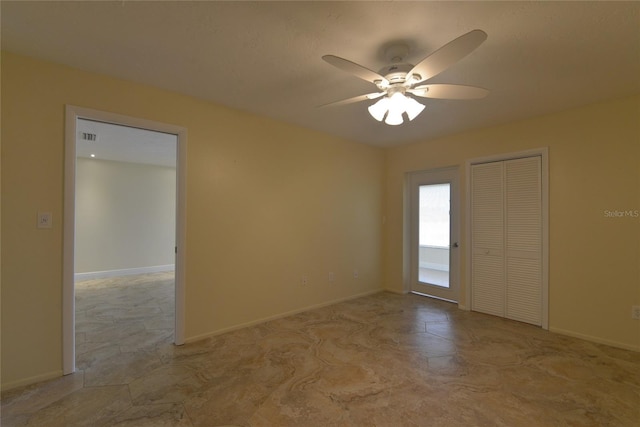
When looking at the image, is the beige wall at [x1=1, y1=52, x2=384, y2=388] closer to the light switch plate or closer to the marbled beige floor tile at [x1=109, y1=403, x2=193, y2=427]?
the light switch plate

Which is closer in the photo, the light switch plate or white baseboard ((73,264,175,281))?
the light switch plate

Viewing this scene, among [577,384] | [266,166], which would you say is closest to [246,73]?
[266,166]

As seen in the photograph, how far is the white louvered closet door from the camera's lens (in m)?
3.45

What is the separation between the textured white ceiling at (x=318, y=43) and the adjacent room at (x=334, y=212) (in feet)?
0.06

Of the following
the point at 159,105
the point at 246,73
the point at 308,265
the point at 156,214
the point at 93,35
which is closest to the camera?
the point at 93,35

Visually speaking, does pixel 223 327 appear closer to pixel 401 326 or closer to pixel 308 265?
pixel 308 265

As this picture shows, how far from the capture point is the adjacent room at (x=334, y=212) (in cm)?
187

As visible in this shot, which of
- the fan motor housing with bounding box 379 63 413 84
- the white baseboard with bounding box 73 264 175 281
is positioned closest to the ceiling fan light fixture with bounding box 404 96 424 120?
the fan motor housing with bounding box 379 63 413 84

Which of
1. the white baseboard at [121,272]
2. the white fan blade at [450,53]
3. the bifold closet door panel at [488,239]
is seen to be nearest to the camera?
the white fan blade at [450,53]

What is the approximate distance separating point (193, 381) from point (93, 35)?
259cm

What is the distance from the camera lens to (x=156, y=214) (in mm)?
6582

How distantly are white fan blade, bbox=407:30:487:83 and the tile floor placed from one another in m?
2.18

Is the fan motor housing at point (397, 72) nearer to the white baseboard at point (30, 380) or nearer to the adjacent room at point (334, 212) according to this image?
the adjacent room at point (334, 212)

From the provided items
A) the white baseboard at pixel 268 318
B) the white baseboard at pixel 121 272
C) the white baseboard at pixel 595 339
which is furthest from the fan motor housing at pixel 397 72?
the white baseboard at pixel 121 272
